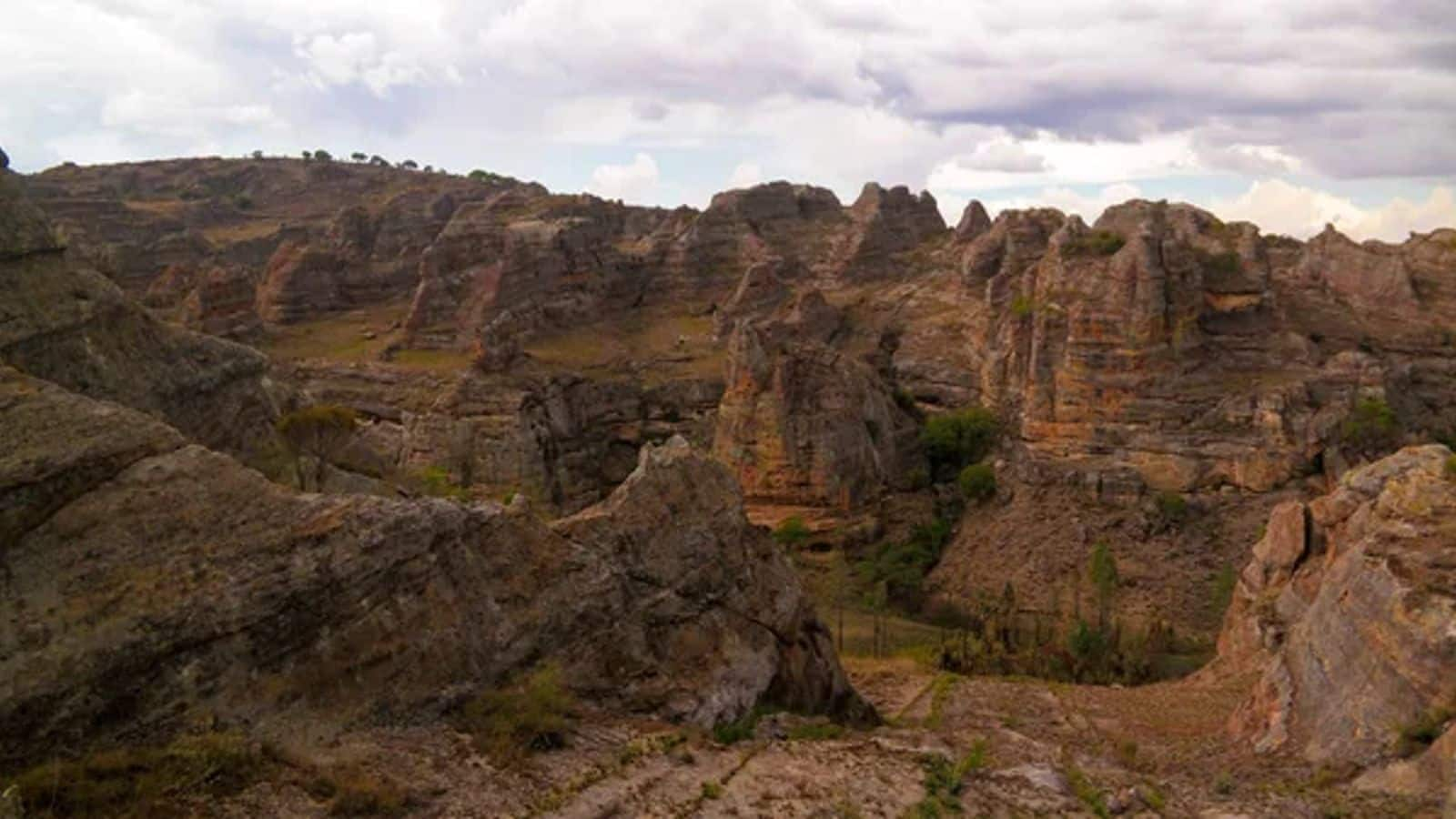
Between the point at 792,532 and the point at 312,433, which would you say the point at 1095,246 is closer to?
the point at 792,532

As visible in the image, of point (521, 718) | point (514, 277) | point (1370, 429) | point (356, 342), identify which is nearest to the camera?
point (521, 718)

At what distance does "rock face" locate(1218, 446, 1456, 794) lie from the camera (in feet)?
61.7

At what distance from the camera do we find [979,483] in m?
54.6

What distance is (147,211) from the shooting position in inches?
4242

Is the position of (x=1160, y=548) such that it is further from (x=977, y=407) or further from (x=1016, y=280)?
(x=1016, y=280)

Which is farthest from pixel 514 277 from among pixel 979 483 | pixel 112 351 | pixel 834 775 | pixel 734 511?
pixel 834 775

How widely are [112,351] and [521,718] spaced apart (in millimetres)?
9874

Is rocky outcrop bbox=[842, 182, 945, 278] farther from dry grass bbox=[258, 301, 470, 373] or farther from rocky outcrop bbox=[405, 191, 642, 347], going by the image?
dry grass bbox=[258, 301, 470, 373]

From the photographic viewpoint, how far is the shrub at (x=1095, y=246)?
2249 inches

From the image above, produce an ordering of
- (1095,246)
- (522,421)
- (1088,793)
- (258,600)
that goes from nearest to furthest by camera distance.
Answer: (258,600)
(1088,793)
(522,421)
(1095,246)

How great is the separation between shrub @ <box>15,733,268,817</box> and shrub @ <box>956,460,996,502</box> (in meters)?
44.9

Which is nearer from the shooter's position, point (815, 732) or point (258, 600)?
point (258, 600)

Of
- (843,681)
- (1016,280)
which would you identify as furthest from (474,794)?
(1016,280)

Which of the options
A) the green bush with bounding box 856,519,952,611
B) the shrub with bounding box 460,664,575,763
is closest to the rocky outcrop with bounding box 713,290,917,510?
the green bush with bounding box 856,519,952,611
